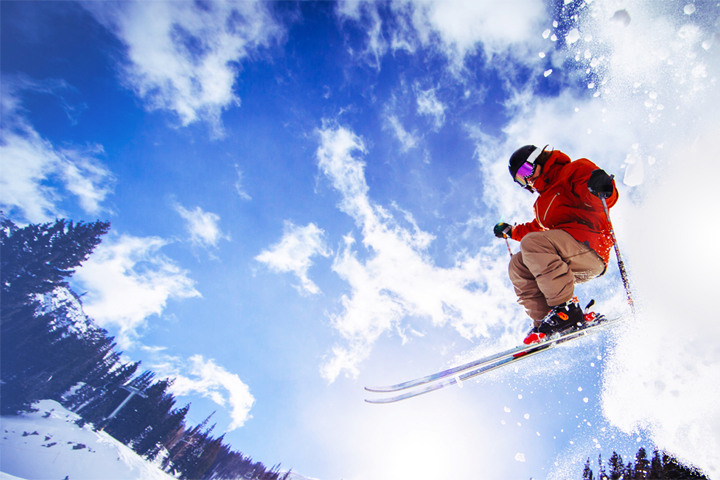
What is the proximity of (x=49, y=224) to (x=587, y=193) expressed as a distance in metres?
61.6

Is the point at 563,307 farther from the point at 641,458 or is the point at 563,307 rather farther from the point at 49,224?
the point at 49,224

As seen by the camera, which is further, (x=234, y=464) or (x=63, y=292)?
(x=234, y=464)

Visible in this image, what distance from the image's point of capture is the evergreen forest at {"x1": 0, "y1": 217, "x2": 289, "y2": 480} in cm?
3531

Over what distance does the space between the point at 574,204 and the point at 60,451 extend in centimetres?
5786

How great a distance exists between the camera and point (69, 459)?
109ft

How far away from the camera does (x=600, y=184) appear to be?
120 inches

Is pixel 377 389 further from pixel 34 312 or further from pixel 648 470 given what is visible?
pixel 34 312

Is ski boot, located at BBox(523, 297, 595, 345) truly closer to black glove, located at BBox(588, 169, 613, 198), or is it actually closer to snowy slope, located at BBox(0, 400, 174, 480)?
black glove, located at BBox(588, 169, 613, 198)

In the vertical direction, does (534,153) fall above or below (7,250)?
above

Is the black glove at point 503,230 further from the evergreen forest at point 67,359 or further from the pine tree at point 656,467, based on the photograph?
the evergreen forest at point 67,359

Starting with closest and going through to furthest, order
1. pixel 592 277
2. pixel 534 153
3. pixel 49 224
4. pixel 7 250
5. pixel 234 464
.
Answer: pixel 592 277 < pixel 534 153 < pixel 7 250 < pixel 49 224 < pixel 234 464

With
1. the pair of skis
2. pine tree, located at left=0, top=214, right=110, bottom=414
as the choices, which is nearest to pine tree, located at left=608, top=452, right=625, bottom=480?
the pair of skis

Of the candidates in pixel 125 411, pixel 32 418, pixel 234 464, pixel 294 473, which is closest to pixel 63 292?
pixel 32 418

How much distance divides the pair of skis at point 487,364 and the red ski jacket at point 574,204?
95 centimetres
